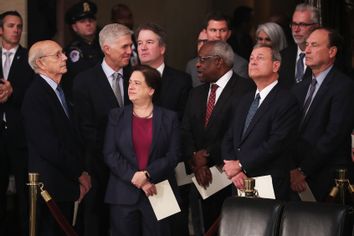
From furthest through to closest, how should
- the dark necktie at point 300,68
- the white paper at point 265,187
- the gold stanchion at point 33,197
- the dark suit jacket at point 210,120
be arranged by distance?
the dark necktie at point 300,68, the dark suit jacket at point 210,120, the white paper at point 265,187, the gold stanchion at point 33,197

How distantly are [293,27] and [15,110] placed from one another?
227 centimetres

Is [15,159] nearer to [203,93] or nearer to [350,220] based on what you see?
[203,93]

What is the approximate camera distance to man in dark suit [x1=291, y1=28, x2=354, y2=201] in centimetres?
716

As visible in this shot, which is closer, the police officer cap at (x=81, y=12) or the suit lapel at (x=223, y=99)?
the suit lapel at (x=223, y=99)

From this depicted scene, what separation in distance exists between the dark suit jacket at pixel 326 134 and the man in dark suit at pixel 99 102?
140 centimetres

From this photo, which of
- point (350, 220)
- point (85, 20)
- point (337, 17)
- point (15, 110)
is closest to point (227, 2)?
point (337, 17)

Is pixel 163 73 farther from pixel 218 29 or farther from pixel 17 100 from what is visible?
pixel 17 100

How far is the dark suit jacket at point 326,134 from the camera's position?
7160 millimetres

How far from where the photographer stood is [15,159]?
8.16 meters

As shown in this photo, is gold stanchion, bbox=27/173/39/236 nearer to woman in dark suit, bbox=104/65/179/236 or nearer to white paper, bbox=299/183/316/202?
woman in dark suit, bbox=104/65/179/236

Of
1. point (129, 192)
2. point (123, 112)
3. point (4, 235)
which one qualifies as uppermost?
point (123, 112)

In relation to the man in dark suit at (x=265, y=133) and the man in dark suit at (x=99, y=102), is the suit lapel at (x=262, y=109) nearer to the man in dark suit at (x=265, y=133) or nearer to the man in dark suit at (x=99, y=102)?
the man in dark suit at (x=265, y=133)

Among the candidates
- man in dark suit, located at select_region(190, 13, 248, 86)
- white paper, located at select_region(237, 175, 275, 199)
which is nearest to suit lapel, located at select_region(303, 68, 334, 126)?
white paper, located at select_region(237, 175, 275, 199)

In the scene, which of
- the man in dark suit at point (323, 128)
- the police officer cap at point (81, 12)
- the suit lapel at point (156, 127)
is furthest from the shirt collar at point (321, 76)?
the police officer cap at point (81, 12)
